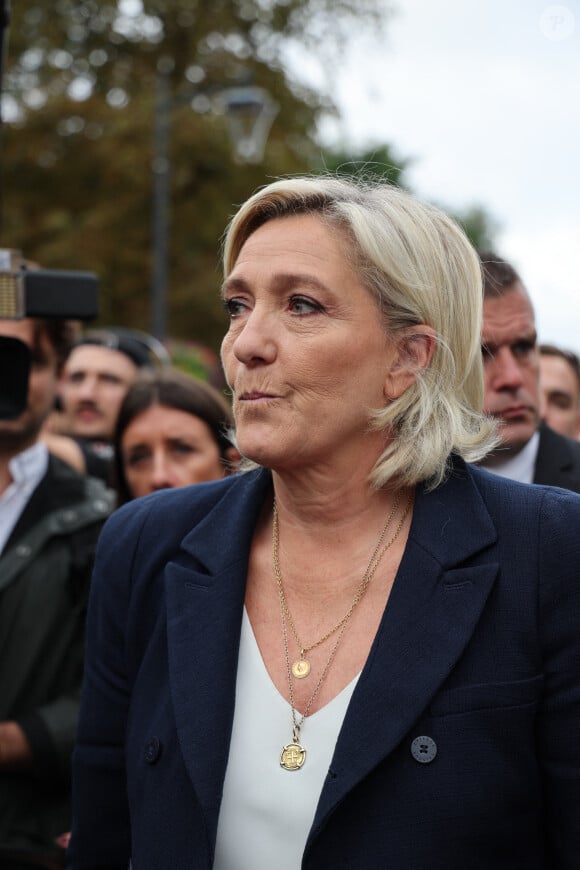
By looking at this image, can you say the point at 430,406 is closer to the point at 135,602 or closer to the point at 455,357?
the point at 455,357

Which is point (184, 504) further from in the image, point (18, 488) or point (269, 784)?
point (18, 488)

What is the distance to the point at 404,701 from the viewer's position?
220cm

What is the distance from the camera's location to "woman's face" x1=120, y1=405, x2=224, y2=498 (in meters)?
4.23

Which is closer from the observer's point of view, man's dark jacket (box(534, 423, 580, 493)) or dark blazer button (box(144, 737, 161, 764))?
dark blazer button (box(144, 737, 161, 764))

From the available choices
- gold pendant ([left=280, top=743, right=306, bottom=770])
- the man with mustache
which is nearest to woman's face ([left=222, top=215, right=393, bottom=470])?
gold pendant ([left=280, top=743, right=306, bottom=770])

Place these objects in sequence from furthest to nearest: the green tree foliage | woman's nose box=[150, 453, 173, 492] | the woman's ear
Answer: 1. the green tree foliage
2. woman's nose box=[150, 453, 173, 492]
3. the woman's ear

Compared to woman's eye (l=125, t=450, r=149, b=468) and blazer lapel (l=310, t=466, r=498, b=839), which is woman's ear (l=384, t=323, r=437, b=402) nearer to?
blazer lapel (l=310, t=466, r=498, b=839)

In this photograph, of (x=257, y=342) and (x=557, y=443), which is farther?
(x=557, y=443)

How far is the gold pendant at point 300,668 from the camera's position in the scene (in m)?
2.38

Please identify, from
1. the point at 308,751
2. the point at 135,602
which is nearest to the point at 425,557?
the point at 308,751

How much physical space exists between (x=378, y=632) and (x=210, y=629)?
0.37 metres

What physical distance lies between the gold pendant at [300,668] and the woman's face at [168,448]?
6.12 ft

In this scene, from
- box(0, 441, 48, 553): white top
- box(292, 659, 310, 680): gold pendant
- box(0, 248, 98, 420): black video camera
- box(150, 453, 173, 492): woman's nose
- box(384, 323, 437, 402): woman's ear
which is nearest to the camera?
box(292, 659, 310, 680): gold pendant

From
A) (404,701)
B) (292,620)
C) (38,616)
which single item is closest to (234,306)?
(292,620)
